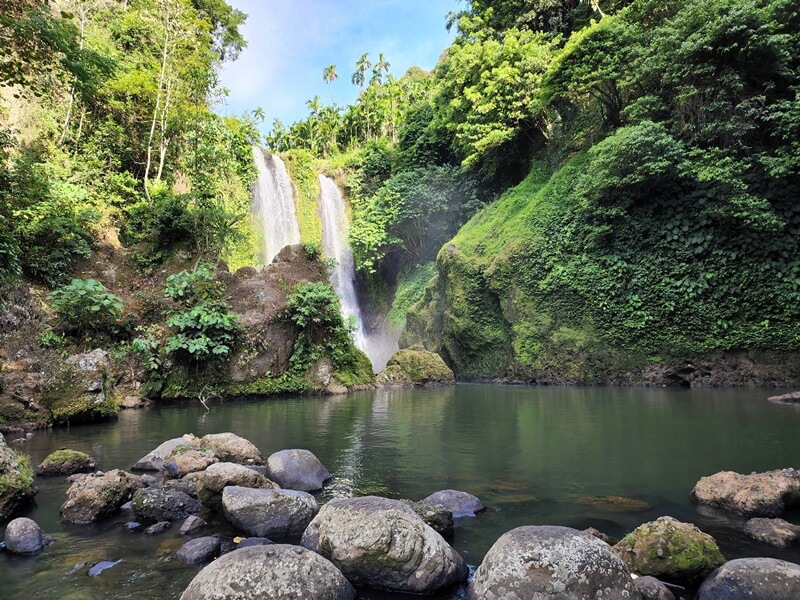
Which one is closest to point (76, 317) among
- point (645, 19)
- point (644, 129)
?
point (644, 129)

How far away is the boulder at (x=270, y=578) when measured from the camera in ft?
9.05

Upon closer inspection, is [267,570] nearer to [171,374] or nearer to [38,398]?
[38,398]

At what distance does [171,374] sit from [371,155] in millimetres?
22870

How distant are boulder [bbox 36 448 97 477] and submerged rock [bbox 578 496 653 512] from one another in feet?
21.3

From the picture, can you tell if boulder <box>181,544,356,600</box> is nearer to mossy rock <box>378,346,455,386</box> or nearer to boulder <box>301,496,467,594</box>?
boulder <box>301,496,467,594</box>

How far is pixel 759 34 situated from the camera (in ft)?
40.8

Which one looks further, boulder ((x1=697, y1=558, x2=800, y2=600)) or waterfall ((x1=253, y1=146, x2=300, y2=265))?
waterfall ((x1=253, y1=146, x2=300, y2=265))

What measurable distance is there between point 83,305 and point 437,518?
1270cm

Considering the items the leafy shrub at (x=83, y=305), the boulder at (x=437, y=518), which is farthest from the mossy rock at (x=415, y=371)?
the boulder at (x=437, y=518)

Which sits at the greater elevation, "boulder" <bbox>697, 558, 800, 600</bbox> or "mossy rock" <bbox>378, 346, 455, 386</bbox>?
"mossy rock" <bbox>378, 346, 455, 386</bbox>

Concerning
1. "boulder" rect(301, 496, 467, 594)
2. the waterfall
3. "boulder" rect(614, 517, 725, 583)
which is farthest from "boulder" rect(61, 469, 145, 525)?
the waterfall

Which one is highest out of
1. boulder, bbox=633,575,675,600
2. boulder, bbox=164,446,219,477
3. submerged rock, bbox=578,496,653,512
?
boulder, bbox=164,446,219,477

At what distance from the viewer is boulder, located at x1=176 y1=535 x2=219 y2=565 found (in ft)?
11.9

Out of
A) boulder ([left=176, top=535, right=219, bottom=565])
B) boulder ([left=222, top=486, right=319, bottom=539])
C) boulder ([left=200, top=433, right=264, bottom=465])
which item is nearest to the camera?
boulder ([left=176, top=535, right=219, bottom=565])
